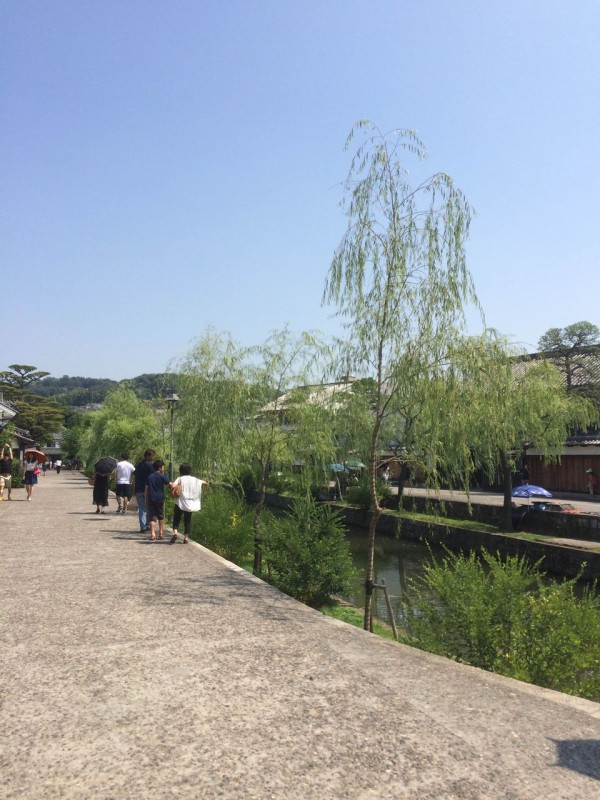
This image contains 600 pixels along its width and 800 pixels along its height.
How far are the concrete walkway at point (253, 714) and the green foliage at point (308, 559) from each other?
13.0 ft

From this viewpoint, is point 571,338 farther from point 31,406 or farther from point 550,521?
point 31,406

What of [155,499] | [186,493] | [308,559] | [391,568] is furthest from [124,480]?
[308,559]

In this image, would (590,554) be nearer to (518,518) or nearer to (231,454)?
(518,518)

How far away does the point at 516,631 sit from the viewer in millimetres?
6602

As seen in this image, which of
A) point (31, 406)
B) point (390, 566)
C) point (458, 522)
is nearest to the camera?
point (390, 566)

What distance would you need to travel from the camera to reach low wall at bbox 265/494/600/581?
57.6 feet

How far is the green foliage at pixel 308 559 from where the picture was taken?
11016mm

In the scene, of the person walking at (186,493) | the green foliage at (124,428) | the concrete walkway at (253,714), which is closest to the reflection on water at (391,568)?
the person walking at (186,493)

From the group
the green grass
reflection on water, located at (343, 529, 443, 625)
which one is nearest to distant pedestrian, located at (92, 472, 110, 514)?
reflection on water, located at (343, 529, 443, 625)

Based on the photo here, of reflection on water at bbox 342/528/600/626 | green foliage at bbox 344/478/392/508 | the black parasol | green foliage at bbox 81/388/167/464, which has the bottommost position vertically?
reflection on water at bbox 342/528/600/626

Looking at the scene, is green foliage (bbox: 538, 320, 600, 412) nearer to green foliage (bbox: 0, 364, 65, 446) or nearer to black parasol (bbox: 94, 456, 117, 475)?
black parasol (bbox: 94, 456, 117, 475)

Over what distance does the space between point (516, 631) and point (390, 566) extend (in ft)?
45.6

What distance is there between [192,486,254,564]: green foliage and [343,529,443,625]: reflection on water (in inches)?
92.7

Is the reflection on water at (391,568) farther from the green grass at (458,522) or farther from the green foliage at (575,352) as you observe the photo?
the green foliage at (575,352)
